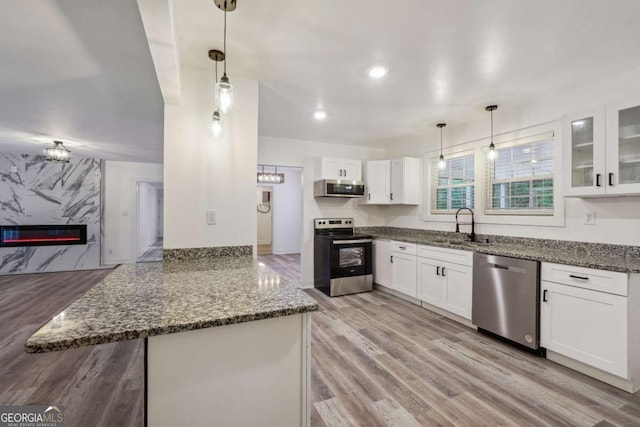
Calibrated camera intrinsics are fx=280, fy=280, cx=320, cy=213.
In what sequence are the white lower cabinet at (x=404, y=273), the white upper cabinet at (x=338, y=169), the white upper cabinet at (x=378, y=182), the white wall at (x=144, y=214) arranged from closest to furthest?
the white lower cabinet at (x=404, y=273)
the white upper cabinet at (x=338, y=169)
the white upper cabinet at (x=378, y=182)
the white wall at (x=144, y=214)

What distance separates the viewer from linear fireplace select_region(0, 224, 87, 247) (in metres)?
5.28

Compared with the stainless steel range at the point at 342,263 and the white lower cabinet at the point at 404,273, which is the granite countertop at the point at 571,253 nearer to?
the white lower cabinet at the point at 404,273

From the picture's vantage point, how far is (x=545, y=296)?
2.33 meters

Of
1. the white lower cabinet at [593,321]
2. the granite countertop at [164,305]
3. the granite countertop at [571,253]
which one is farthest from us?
the granite countertop at [571,253]

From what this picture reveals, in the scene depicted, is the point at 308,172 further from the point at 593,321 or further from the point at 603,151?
the point at 593,321

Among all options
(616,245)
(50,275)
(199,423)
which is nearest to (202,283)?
(199,423)

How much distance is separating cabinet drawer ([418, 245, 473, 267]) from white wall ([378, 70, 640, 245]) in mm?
628

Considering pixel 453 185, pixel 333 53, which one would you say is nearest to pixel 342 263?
pixel 453 185

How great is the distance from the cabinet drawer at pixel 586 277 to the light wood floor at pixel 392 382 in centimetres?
70

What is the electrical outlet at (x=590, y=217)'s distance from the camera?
2.53 meters

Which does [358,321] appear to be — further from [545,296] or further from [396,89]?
[396,89]

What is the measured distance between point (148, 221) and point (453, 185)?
9.02 meters

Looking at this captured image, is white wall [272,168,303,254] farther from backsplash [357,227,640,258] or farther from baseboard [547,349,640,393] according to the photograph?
baseboard [547,349,640,393]

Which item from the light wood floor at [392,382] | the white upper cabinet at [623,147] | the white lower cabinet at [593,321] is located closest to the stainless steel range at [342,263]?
the light wood floor at [392,382]
